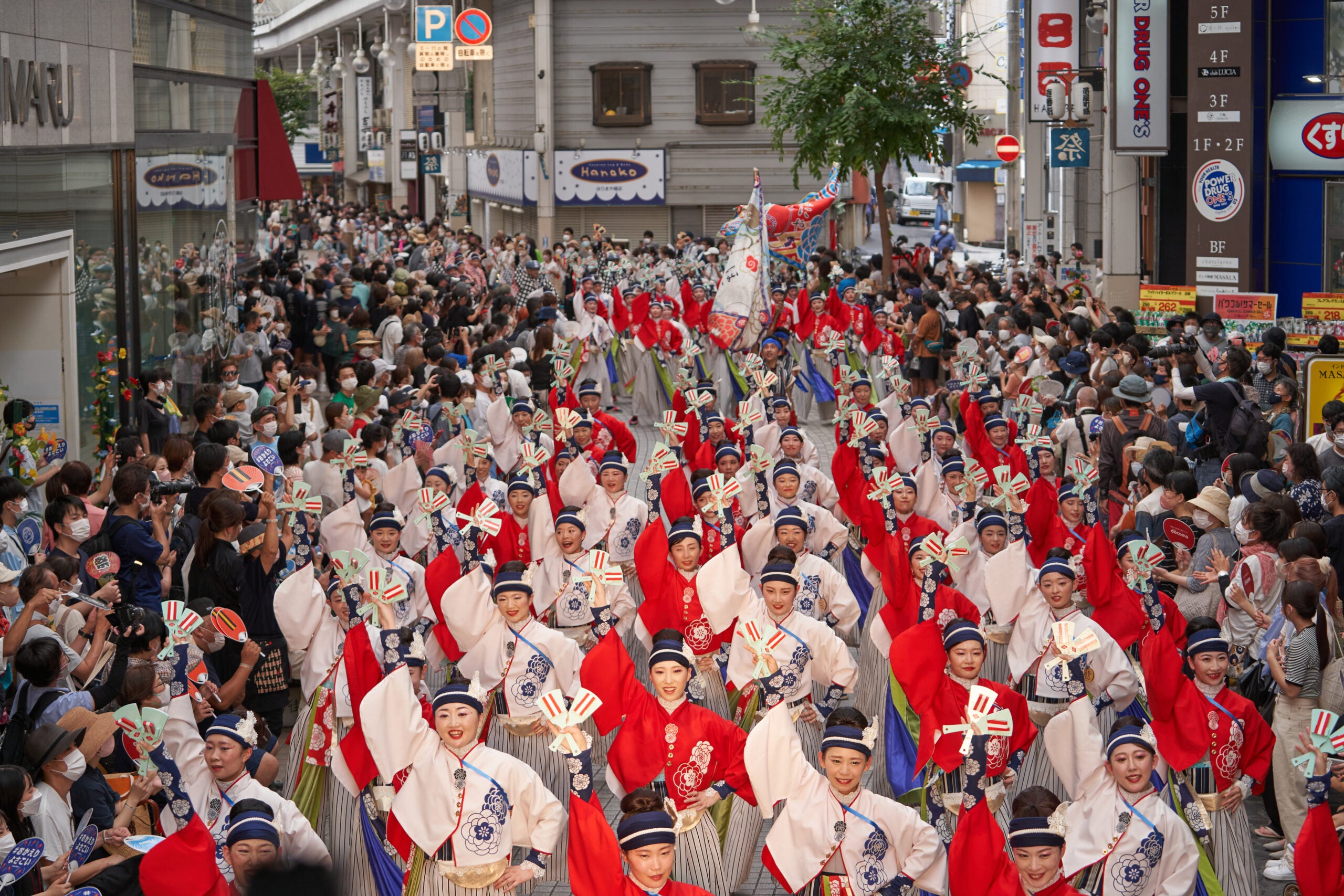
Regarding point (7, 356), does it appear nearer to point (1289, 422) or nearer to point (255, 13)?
point (1289, 422)

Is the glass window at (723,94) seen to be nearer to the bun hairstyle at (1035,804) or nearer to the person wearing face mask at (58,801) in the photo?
the bun hairstyle at (1035,804)

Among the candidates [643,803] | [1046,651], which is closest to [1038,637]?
[1046,651]

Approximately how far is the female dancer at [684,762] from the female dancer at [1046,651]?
1459 millimetres

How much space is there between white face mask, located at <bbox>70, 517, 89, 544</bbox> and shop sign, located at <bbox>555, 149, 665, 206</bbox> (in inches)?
1037

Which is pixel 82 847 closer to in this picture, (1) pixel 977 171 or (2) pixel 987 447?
(2) pixel 987 447

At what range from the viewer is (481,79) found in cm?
4081

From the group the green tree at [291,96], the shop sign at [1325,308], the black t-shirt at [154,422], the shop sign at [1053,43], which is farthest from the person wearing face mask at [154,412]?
the green tree at [291,96]

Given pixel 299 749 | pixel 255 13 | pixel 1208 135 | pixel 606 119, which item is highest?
pixel 255 13

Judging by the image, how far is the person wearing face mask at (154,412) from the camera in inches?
464

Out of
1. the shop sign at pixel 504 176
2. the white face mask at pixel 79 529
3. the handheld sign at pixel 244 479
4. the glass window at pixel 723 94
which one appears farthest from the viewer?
the shop sign at pixel 504 176

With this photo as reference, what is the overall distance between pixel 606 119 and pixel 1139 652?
27.4 meters

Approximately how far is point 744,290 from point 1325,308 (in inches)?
253

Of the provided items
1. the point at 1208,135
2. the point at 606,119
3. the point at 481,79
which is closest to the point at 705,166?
the point at 606,119

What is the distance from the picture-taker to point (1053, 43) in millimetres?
20766
